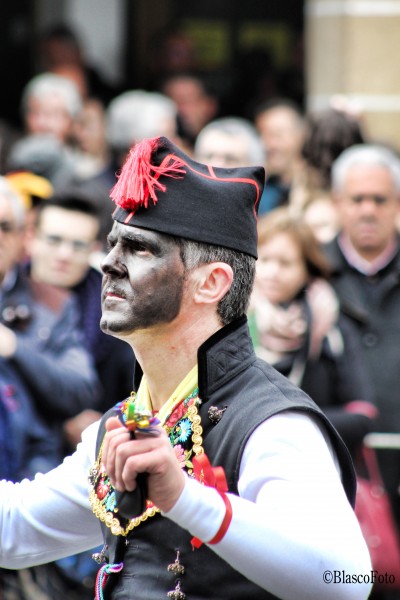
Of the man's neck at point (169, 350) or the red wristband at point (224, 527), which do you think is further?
the man's neck at point (169, 350)

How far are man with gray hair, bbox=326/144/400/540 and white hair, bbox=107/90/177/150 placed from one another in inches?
52.2

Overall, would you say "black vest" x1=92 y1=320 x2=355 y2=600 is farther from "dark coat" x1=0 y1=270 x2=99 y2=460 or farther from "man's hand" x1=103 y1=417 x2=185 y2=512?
"dark coat" x1=0 y1=270 x2=99 y2=460

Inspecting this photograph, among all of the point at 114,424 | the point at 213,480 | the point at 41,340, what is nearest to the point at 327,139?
the point at 41,340

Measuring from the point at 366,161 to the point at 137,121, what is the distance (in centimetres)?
165

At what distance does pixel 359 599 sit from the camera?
2.72m

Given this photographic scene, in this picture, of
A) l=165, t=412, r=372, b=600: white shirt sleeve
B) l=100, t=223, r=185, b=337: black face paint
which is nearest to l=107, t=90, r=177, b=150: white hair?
l=100, t=223, r=185, b=337: black face paint

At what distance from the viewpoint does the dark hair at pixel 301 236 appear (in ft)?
18.2

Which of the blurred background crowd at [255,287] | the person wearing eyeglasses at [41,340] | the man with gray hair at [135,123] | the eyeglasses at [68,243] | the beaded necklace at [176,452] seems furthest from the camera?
the man with gray hair at [135,123]

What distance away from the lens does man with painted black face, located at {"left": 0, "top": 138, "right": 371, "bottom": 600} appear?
2.59m

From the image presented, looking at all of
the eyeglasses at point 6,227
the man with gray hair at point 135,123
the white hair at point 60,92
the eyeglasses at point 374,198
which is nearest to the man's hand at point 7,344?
the eyeglasses at point 6,227

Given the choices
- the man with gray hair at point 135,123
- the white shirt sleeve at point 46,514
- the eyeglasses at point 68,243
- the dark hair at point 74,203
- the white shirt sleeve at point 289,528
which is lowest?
the white shirt sleeve at point 46,514

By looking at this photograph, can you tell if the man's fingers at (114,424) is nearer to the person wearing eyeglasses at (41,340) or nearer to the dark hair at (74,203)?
the person wearing eyeglasses at (41,340)

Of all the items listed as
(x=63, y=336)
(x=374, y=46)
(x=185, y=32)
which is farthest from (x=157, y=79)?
(x=63, y=336)

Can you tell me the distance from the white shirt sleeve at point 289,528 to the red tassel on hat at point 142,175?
68 cm
